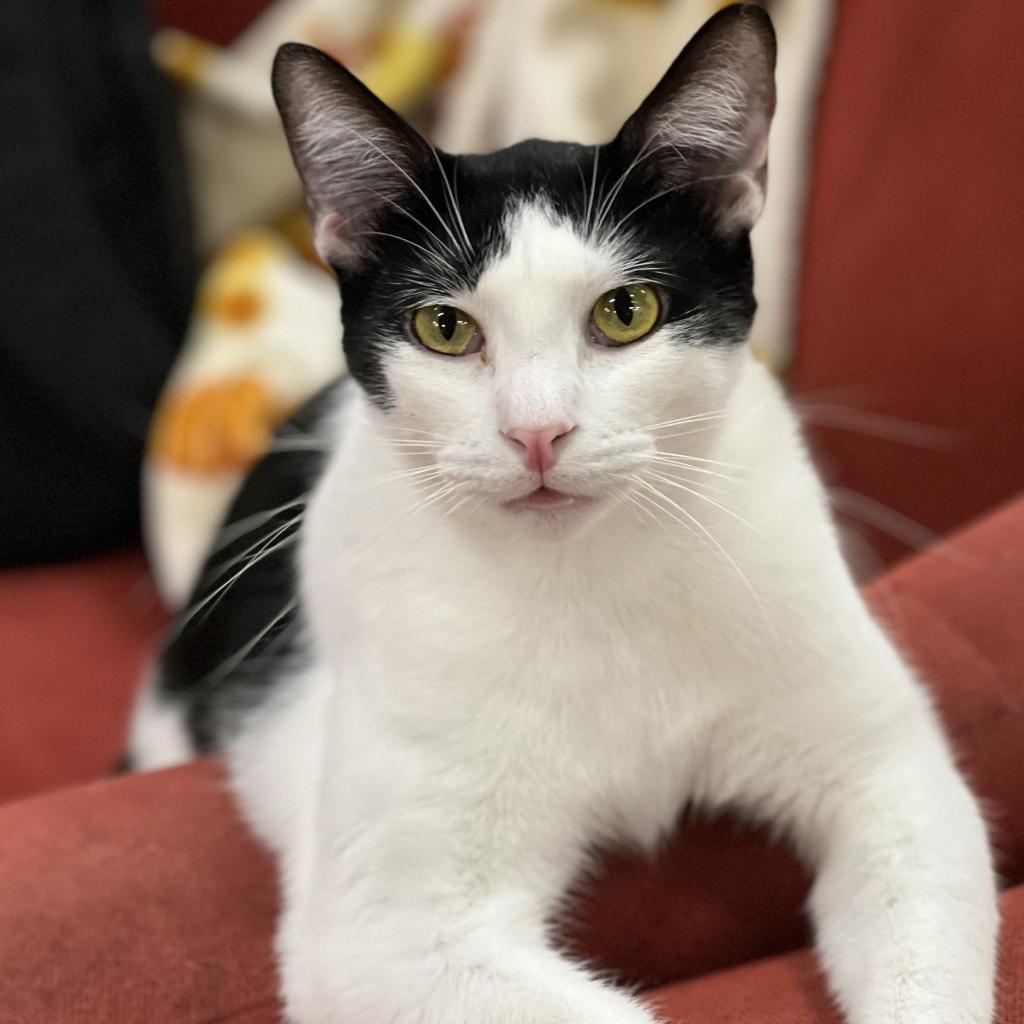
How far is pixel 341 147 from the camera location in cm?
95

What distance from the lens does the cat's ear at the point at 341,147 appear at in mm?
912

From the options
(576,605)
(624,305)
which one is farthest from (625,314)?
(576,605)

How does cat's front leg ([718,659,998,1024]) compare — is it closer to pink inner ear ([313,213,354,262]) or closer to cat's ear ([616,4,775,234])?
cat's ear ([616,4,775,234])

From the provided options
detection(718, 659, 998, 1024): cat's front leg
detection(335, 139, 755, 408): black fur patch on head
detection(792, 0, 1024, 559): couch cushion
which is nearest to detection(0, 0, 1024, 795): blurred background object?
detection(792, 0, 1024, 559): couch cushion

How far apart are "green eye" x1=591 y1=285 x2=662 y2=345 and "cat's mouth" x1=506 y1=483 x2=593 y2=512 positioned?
13 cm

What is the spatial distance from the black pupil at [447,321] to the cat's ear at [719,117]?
0.64 ft

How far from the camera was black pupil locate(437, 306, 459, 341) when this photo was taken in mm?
920

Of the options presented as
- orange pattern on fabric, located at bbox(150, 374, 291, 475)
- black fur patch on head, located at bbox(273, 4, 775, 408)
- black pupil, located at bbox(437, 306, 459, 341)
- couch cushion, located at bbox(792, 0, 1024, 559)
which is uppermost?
black fur patch on head, located at bbox(273, 4, 775, 408)

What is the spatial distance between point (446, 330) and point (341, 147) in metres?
0.18

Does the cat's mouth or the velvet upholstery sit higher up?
the cat's mouth

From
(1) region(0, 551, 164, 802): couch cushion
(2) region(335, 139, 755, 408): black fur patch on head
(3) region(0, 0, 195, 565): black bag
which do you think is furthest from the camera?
(3) region(0, 0, 195, 565): black bag

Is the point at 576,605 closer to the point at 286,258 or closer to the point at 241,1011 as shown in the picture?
the point at 241,1011

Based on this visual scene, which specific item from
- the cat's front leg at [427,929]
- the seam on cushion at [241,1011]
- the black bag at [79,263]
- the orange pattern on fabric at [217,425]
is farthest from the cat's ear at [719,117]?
the black bag at [79,263]

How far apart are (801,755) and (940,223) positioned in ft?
2.60
